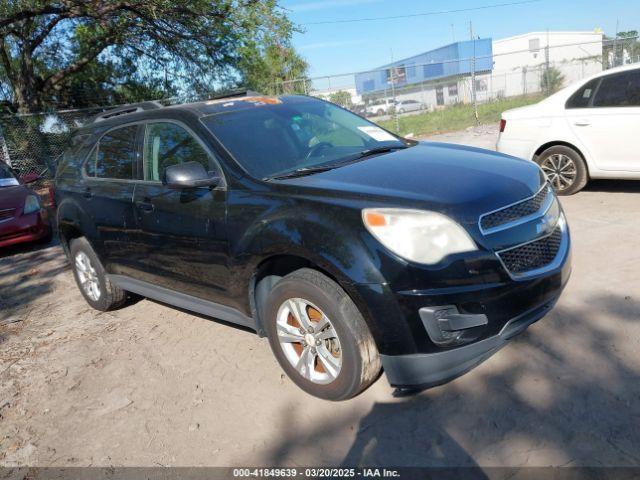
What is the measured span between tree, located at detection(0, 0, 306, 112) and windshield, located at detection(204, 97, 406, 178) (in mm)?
9921

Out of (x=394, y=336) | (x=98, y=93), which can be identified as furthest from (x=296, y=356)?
(x=98, y=93)

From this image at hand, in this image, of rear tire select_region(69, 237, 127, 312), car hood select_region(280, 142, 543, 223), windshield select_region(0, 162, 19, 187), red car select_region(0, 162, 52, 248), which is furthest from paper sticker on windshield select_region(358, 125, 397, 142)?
windshield select_region(0, 162, 19, 187)

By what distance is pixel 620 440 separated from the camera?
7.94 feet

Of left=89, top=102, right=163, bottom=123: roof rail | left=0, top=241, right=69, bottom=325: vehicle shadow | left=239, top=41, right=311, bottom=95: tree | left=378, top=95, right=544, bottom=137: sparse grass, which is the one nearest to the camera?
left=89, top=102, right=163, bottom=123: roof rail

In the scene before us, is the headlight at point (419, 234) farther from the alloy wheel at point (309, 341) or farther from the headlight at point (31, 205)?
the headlight at point (31, 205)

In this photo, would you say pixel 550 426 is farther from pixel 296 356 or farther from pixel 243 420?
pixel 243 420

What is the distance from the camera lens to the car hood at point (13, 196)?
7887 mm

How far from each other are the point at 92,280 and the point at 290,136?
8.71ft

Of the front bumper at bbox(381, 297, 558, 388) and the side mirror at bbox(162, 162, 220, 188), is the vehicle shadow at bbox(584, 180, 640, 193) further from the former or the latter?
the side mirror at bbox(162, 162, 220, 188)

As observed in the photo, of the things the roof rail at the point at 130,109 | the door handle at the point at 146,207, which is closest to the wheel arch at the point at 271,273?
the door handle at the point at 146,207

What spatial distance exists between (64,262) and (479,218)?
637cm

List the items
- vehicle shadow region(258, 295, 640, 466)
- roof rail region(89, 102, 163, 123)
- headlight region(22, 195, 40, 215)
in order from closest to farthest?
1. vehicle shadow region(258, 295, 640, 466)
2. roof rail region(89, 102, 163, 123)
3. headlight region(22, 195, 40, 215)

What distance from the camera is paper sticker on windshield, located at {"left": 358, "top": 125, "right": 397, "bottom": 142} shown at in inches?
162

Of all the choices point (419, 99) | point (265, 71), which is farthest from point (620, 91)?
point (419, 99)
